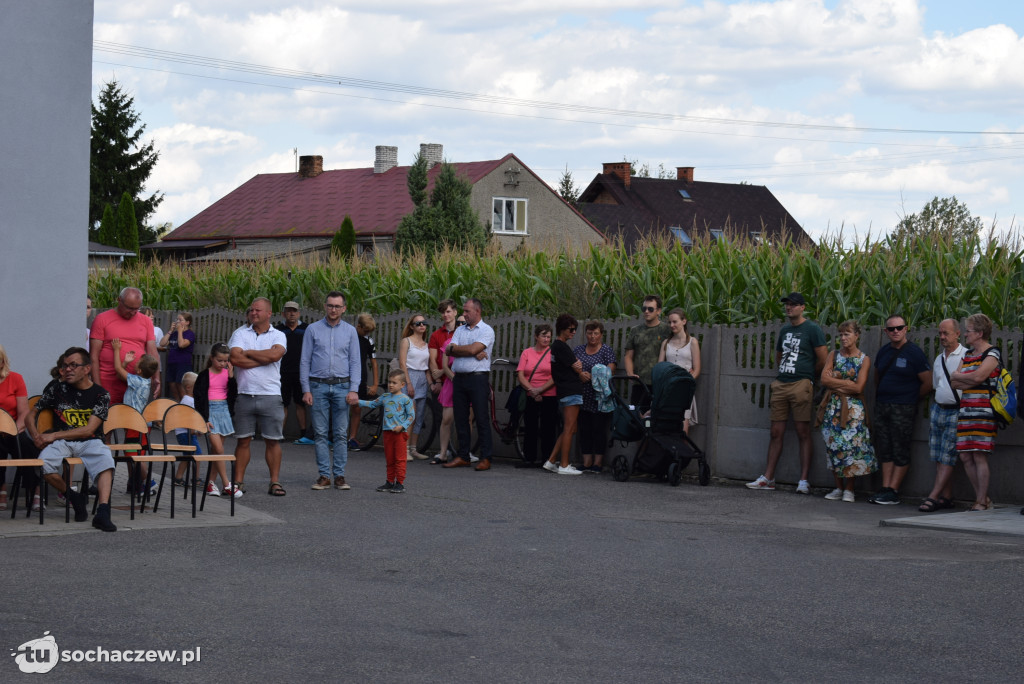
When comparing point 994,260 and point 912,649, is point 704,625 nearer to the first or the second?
point 912,649

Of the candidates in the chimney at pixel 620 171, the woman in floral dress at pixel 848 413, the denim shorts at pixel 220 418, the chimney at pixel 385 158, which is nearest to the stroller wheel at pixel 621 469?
the woman in floral dress at pixel 848 413

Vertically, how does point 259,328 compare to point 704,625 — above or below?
above

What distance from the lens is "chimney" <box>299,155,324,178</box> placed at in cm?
6788

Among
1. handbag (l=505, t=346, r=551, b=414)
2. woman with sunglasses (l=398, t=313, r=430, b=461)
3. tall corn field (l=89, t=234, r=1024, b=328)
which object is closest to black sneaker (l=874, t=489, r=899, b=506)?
tall corn field (l=89, t=234, r=1024, b=328)

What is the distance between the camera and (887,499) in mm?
13633

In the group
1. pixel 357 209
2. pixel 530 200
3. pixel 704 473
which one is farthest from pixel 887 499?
pixel 530 200

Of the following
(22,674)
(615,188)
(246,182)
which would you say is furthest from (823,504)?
(615,188)

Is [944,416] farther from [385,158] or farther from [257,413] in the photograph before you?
[385,158]

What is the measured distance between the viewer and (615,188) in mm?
78562

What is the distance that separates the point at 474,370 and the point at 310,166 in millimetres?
53497

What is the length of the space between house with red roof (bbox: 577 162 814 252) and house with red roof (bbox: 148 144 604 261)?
9.53m

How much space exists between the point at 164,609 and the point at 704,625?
316 centimetres

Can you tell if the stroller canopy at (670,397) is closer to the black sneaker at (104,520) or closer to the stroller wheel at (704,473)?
the stroller wheel at (704,473)

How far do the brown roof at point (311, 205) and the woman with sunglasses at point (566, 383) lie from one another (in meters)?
41.2
